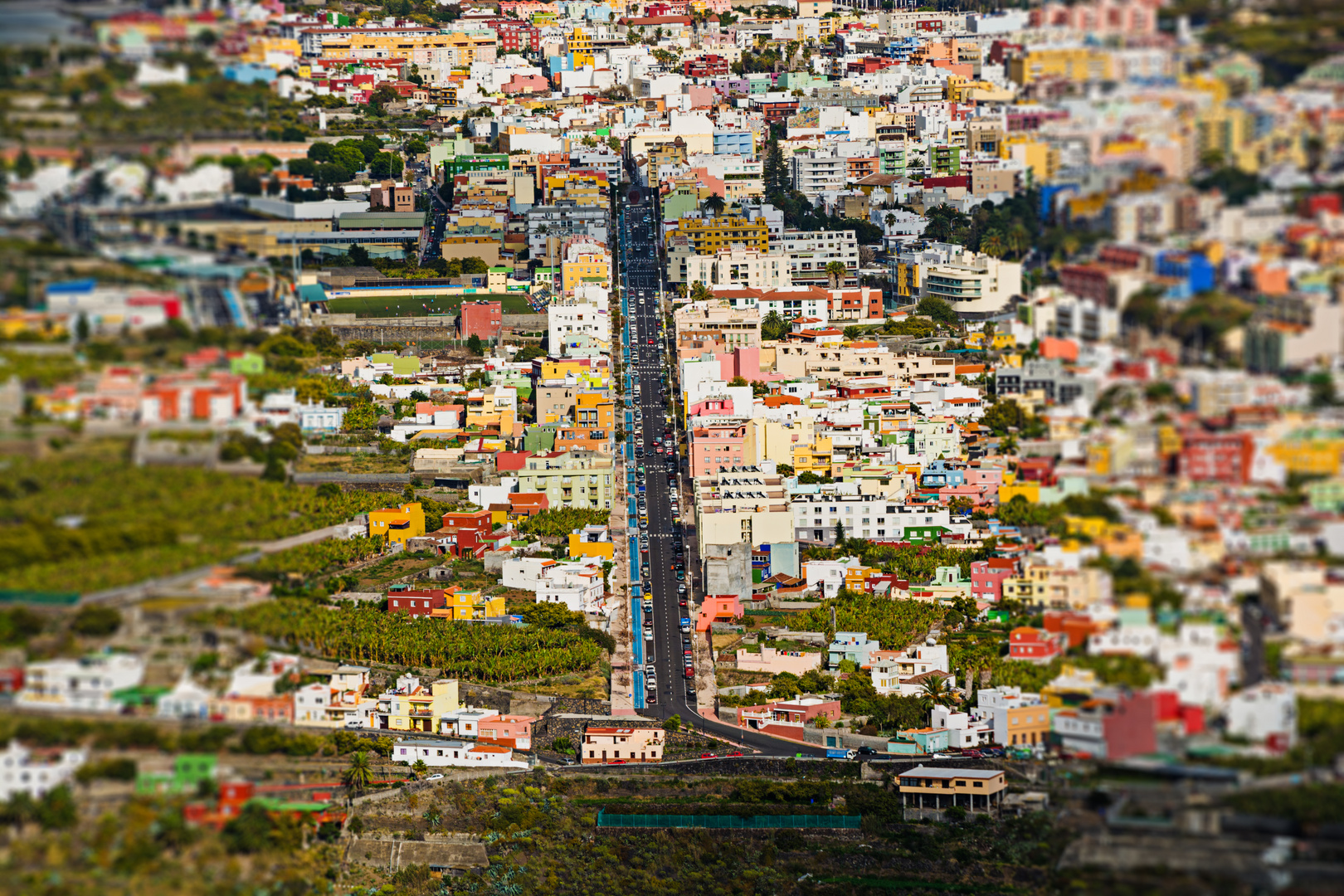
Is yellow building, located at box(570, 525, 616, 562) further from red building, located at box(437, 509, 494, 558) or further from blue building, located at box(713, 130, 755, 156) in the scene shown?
blue building, located at box(713, 130, 755, 156)

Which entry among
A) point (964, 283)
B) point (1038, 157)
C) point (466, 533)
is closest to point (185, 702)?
point (1038, 157)

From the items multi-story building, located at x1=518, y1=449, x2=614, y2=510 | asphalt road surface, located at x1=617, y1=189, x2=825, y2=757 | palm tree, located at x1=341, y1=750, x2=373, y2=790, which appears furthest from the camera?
multi-story building, located at x1=518, y1=449, x2=614, y2=510

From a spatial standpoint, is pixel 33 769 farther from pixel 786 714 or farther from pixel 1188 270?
pixel 786 714

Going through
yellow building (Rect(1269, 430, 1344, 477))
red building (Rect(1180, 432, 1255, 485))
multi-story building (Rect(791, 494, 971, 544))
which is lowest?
multi-story building (Rect(791, 494, 971, 544))

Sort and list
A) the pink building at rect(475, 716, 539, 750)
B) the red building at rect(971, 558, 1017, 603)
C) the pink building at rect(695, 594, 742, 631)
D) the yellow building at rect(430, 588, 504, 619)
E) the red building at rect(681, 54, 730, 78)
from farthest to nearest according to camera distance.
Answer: the red building at rect(681, 54, 730, 78), the pink building at rect(695, 594, 742, 631), the yellow building at rect(430, 588, 504, 619), the red building at rect(971, 558, 1017, 603), the pink building at rect(475, 716, 539, 750)

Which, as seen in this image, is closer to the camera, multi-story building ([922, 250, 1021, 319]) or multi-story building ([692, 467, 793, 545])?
multi-story building ([692, 467, 793, 545])

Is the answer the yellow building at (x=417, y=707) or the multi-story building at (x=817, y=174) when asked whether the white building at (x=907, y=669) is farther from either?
the multi-story building at (x=817, y=174)

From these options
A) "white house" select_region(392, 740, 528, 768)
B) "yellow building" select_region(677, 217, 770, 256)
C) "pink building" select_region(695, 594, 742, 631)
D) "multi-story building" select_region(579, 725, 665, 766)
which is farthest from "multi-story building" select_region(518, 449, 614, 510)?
"yellow building" select_region(677, 217, 770, 256)
